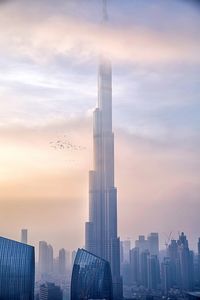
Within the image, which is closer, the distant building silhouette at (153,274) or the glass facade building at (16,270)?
the glass facade building at (16,270)

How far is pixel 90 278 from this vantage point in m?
6.24

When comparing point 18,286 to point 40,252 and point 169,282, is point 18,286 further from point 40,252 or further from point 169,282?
point 169,282

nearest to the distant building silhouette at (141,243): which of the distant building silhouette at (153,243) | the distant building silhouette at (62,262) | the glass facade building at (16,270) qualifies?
the distant building silhouette at (153,243)

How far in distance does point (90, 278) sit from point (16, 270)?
984 mm

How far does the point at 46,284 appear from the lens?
6090 mm

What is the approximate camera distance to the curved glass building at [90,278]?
604 cm

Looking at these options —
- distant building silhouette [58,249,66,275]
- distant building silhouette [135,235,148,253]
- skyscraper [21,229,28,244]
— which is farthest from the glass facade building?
distant building silhouette [135,235,148,253]

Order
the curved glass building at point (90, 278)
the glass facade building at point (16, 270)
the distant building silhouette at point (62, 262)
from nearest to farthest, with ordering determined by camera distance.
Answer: the glass facade building at point (16, 270), the curved glass building at point (90, 278), the distant building silhouette at point (62, 262)

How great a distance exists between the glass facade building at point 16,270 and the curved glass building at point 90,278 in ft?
1.90

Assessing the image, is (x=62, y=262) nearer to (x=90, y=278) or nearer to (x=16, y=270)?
(x=90, y=278)

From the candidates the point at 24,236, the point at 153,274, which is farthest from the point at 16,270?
the point at 153,274

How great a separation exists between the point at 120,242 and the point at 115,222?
0.55 meters

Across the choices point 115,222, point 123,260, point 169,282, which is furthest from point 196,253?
point 115,222

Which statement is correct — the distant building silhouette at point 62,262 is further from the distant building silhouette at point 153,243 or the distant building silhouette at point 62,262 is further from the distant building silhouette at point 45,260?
the distant building silhouette at point 153,243
